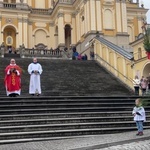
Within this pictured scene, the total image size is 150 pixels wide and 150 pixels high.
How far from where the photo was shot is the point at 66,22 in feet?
139

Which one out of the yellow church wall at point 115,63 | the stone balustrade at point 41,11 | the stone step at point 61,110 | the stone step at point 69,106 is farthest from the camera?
the stone balustrade at point 41,11

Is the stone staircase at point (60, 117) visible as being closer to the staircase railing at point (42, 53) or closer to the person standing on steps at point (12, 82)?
the person standing on steps at point (12, 82)

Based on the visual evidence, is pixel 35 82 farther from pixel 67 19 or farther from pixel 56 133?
pixel 67 19

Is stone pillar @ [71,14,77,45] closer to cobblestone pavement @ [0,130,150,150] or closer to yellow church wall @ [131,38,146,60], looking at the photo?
yellow church wall @ [131,38,146,60]

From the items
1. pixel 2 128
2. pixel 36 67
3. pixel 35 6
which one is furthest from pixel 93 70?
pixel 35 6

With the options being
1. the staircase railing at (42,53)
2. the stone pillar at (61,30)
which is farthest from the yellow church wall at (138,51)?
the stone pillar at (61,30)

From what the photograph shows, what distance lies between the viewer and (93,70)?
71.6 feet

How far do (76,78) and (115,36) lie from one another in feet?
62.9

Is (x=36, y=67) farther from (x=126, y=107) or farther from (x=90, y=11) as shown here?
(x=90, y=11)

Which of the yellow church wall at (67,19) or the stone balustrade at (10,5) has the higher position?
the stone balustrade at (10,5)

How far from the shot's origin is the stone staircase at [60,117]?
10.5m

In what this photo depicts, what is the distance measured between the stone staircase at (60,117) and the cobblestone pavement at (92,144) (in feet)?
2.14

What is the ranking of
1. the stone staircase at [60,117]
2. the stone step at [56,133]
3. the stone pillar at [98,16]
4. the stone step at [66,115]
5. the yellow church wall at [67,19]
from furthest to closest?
the yellow church wall at [67,19] < the stone pillar at [98,16] < the stone step at [66,115] < the stone staircase at [60,117] < the stone step at [56,133]

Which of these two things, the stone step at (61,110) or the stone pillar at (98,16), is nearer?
the stone step at (61,110)
